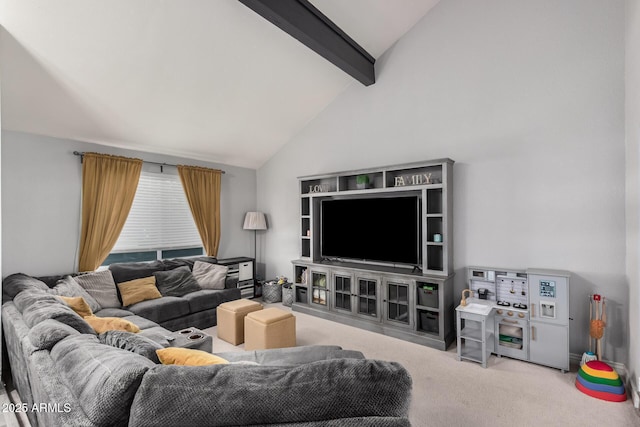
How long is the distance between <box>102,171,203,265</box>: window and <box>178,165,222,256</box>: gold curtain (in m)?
0.12

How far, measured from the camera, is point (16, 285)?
2.97m

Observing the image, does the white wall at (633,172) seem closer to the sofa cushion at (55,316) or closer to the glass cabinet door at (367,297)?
the glass cabinet door at (367,297)

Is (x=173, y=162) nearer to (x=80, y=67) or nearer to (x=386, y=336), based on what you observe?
(x=80, y=67)

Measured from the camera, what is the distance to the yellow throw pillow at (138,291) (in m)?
3.68

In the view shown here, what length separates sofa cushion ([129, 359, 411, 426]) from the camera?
0.98 meters

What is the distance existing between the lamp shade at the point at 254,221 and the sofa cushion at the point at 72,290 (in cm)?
259

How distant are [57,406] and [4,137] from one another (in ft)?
11.9

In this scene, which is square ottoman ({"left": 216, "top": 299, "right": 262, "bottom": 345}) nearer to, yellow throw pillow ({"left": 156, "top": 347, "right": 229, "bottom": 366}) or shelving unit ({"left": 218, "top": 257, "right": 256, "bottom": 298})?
shelving unit ({"left": 218, "top": 257, "right": 256, "bottom": 298})

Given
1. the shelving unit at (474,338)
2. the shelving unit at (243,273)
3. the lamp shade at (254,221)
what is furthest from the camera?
the lamp shade at (254,221)

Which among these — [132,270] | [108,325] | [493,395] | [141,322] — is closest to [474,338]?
[493,395]

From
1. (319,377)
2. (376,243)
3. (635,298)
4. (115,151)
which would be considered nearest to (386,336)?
(376,243)

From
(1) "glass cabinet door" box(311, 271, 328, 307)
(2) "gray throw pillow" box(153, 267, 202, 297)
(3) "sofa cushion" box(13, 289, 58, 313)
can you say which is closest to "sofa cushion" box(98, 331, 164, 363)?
(3) "sofa cushion" box(13, 289, 58, 313)

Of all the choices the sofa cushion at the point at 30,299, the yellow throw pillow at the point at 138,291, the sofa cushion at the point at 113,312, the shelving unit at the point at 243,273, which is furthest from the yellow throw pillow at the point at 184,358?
the shelving unit at the point at 243,273

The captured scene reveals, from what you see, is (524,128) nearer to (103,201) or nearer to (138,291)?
(138,291)
